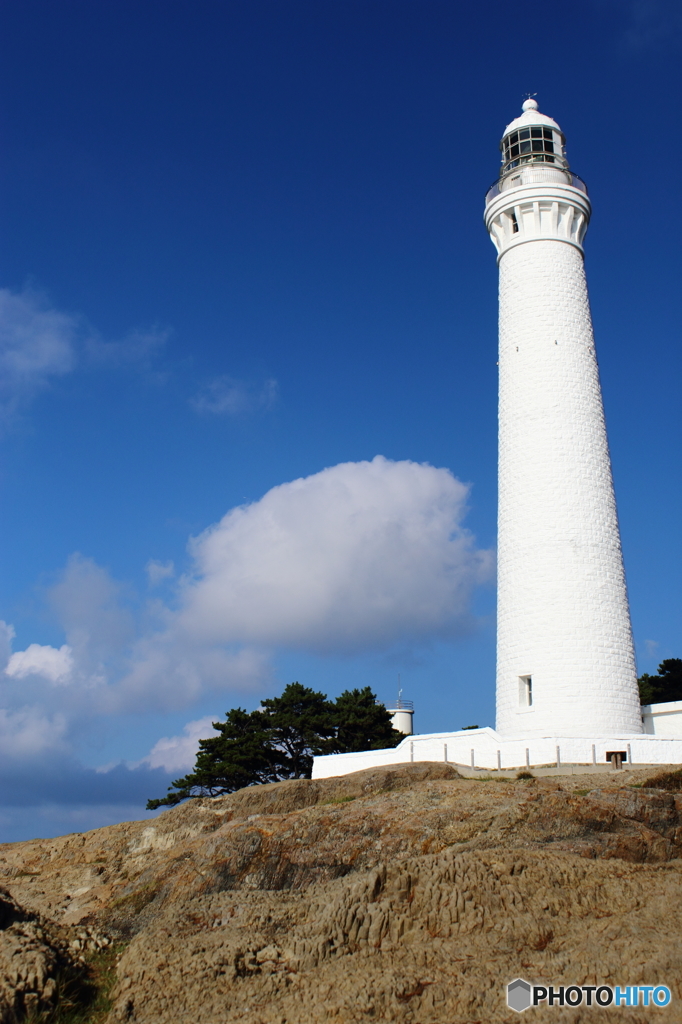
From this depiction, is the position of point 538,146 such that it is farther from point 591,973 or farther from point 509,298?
point 591,973

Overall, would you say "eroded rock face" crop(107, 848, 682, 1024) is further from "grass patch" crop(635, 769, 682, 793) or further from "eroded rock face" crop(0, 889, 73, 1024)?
"grass patch" crop(635, 769, 682, 793)

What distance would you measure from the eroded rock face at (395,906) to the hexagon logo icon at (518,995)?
0.10 meters

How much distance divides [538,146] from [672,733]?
81.0ft

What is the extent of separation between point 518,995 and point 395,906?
2.18 m

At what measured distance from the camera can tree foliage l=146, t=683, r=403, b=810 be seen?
128 ft

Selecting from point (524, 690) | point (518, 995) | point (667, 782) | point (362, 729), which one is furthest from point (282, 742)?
point (518, 995)

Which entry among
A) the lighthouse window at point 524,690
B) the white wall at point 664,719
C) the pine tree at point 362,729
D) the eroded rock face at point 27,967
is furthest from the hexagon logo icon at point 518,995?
the pine tree at point 362,729

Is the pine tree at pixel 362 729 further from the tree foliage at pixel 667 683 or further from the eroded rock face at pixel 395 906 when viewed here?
the eroded rock face at pixel 395 906

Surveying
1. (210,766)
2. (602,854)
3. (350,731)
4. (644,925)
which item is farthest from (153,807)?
(644,925)

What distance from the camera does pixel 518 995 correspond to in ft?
26.9

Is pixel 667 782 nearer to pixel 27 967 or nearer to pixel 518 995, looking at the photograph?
pixel 518 995

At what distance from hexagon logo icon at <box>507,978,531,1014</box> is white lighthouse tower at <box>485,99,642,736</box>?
63.0 feet

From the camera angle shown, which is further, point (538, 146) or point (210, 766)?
point (210, 766)

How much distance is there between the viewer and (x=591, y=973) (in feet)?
27.2
